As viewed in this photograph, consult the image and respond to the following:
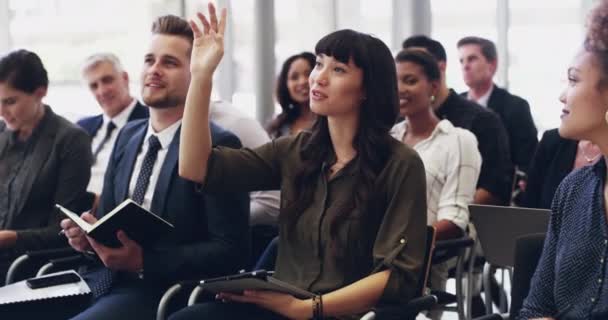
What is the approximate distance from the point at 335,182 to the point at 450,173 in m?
1.03

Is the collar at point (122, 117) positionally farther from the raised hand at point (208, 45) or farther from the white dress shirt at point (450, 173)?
the raised hand at point (208, 45)

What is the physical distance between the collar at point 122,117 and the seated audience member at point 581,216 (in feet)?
9.34

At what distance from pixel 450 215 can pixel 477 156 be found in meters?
0.31

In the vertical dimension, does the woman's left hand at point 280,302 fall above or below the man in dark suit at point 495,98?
below

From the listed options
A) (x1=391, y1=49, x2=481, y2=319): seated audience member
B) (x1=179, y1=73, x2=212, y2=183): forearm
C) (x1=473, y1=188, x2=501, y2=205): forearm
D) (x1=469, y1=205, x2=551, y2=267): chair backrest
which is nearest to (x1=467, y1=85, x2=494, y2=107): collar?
(x1=473, y1=188, x2=501, y2=205): forearm

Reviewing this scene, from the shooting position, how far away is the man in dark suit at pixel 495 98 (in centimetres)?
498

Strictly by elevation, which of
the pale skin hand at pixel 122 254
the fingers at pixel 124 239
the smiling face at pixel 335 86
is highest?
the smiling face at pixel 335 86

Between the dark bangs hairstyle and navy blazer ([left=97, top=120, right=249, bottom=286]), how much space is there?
0.93ft

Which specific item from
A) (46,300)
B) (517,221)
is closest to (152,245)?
(46,300)

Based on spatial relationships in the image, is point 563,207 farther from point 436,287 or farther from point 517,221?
point 436,287

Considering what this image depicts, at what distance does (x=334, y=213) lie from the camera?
8.32 ft

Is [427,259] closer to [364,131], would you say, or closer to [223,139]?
[364,131]

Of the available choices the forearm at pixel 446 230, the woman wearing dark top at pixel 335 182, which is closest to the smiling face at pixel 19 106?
the woman wearing dark top at pixel 335 182

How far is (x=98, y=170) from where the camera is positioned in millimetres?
4496
